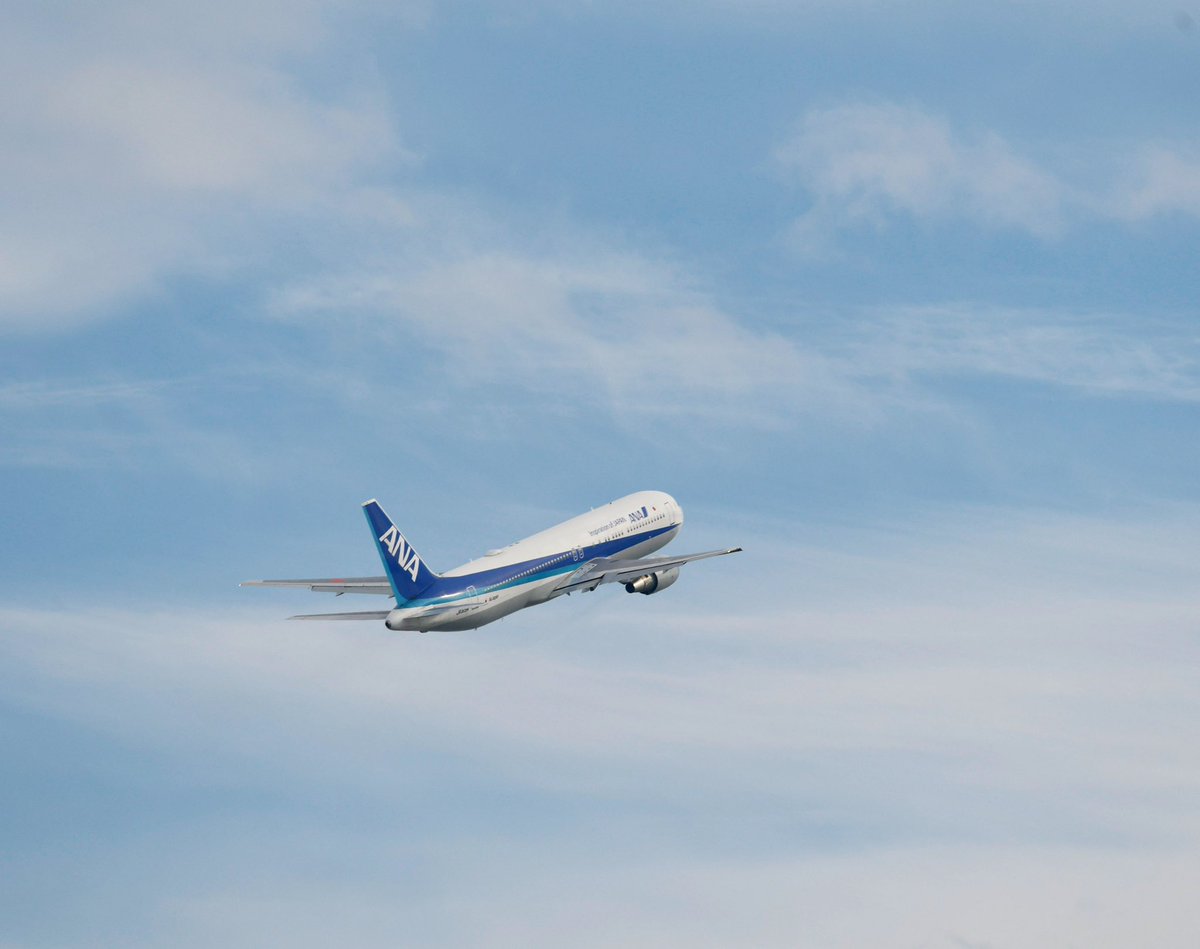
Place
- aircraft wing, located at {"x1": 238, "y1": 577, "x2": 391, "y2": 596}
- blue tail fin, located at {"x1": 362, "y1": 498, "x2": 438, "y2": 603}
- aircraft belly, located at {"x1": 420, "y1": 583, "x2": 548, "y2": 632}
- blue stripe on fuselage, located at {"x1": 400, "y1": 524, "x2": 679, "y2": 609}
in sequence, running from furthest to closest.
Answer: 1. aircraft wing, located at {"x1": 238, "y1": 577, "x2": 391, "y2": 596}
2. aircraft belly, located at {"x1": 420, "y1": 583, "x2": 548, "y2": 632}
3. blue stripe on fuselage, located at {"x1": 400, "y1": 524, "x2": 679, "y2": 609}
4. blue tail fin, located at {"x1": 362, "y1": 498, "x2": 438, "y2": 603}

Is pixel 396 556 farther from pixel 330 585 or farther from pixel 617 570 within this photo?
pixel 617 570

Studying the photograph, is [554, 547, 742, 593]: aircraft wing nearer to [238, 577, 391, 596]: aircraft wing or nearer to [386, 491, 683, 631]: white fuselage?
[386, 491, 683, 631]: white fuselage

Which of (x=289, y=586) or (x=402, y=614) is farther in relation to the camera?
(x=289, y=586)

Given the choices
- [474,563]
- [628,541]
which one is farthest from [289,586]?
[628,541]

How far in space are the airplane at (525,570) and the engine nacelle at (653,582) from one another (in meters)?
0.07

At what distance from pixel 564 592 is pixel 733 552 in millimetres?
11738

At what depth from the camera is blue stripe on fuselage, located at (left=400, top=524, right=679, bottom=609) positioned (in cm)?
12406

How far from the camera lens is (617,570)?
137500mm

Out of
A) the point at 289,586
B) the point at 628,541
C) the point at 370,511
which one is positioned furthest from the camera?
the point at 628,541

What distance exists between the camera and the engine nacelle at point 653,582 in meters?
140

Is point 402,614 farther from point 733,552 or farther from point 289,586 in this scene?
point 733,552

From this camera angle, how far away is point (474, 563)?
12912 cm

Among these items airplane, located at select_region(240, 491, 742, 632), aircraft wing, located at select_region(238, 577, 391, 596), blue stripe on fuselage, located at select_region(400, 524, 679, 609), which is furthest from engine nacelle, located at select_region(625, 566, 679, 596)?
aircraft wing, located at select_region(238, 577, 391, 596)

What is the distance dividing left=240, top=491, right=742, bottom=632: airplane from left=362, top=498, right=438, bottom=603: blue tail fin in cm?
6
